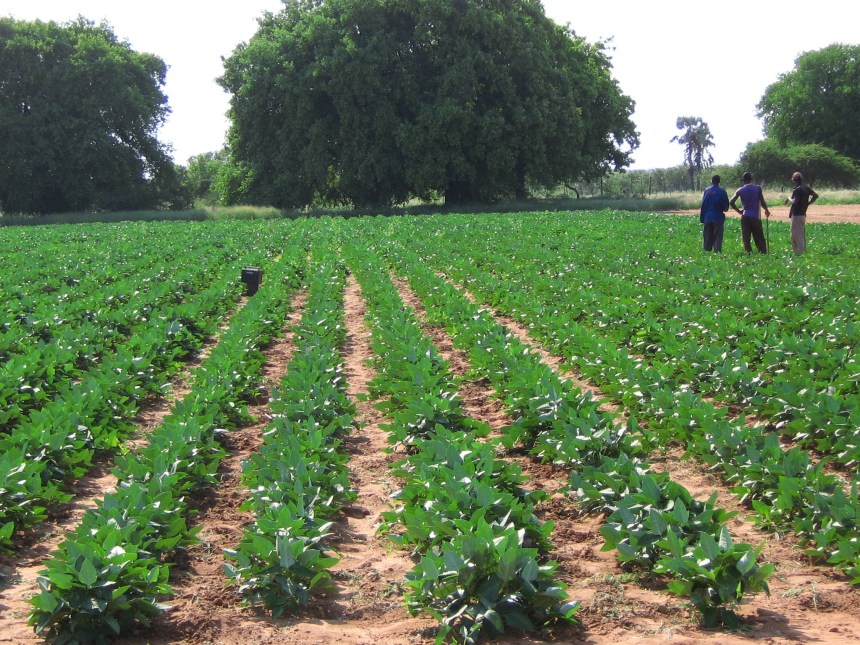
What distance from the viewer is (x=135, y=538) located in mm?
4176

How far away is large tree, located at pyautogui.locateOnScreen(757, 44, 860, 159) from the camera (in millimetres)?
67312

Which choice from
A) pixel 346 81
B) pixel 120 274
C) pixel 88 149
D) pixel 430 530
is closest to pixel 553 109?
pixel 346 81

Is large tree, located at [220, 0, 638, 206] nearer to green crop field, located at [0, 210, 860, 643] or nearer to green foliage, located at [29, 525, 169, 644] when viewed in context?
green crop field, located at [0, 210, 860, 643]

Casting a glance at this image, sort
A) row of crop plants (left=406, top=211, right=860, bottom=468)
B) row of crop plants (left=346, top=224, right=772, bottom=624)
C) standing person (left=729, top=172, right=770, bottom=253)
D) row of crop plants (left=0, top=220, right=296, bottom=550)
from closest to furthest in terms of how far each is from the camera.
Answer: row of crop plants (left=346, top=224, right=772, bottom=624), row of crop plants (left=0, top=220, right=296, bottom=550), row of crop plants (left=406, top=211, right=860, bottom=468), standing person (left=729, top=172, right=770, bottom=253)

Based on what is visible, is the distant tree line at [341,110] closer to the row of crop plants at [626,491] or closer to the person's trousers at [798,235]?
the person's trousers at [798,235]

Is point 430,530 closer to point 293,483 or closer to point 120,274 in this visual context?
point 293,483

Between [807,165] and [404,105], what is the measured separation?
33.4 m

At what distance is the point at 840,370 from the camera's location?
6941 millimetres

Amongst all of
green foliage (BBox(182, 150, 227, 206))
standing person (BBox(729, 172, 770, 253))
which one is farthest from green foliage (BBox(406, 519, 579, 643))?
green foliage (BBox(182, 150, 227, 206))

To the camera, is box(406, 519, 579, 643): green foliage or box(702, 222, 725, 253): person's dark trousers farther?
box(702, 222, 725, 253): person's dark trousers

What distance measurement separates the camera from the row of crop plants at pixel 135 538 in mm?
3656

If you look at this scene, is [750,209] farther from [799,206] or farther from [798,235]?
[798,235]

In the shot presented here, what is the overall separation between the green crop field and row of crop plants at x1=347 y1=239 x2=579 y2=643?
0.02 meters

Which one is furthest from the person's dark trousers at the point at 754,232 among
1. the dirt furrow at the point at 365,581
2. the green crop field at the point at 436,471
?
the dirt furrow at the point at 365,581
